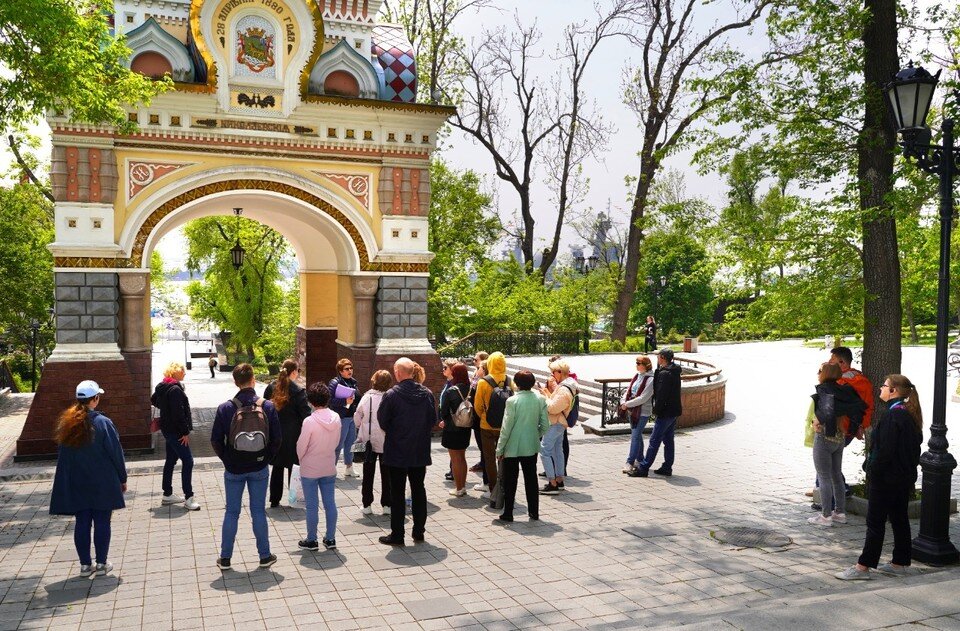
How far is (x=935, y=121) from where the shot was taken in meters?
11.5

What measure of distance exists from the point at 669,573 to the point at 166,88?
30.4 ft

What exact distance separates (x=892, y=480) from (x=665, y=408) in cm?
397

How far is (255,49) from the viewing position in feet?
42.2

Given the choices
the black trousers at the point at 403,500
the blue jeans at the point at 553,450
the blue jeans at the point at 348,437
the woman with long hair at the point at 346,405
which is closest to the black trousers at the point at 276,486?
the woman with long hair at the point at 346,405

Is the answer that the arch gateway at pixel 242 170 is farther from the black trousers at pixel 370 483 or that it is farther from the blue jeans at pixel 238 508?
the blue jeans at pixel 238 508

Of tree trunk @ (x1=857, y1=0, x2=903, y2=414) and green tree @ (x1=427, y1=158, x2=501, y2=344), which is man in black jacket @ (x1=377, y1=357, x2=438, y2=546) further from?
green tree @ (x1=427, y1=158, x2=501, y2=344)

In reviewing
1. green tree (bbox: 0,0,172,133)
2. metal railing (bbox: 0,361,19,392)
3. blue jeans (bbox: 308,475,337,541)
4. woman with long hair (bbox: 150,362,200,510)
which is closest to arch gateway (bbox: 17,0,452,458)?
green tree (bbox: 0,0,172,133)

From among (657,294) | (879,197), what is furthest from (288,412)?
(657,294)

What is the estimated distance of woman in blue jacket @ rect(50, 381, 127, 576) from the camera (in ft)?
21.1

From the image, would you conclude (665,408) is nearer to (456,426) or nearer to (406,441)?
(456,426)

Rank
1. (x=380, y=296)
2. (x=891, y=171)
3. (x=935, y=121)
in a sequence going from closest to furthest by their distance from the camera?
(x=891, y=171)
(x=935, y=121)
(x=380, y=296)

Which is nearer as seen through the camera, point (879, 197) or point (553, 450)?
point (879, 197)

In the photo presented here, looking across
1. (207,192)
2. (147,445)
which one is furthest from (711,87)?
(147,445)

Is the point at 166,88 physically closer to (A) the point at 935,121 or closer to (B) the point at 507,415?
(B) the point at 507,415
